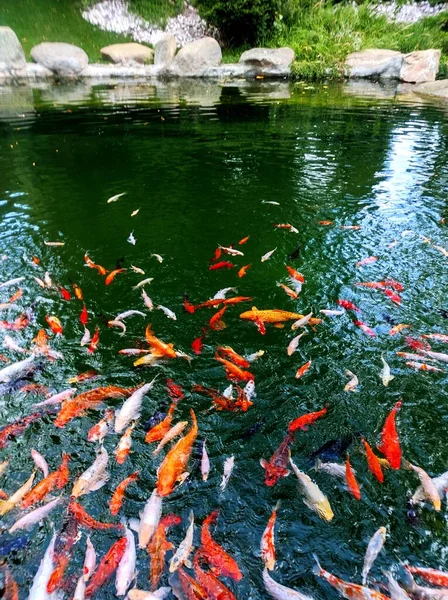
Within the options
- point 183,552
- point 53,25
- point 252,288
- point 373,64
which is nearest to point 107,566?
point 183,552

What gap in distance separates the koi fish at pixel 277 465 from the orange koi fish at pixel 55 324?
8.21 ft

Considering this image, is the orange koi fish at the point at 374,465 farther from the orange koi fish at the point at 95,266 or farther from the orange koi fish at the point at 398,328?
the orange koi fish at the point at 95,266

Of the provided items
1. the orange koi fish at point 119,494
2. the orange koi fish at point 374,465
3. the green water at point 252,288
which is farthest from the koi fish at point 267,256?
the orange koi fish at point 119,494

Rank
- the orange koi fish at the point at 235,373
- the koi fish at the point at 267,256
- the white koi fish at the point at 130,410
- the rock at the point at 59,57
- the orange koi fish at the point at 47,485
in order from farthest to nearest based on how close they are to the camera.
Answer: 1. the rock at the point at 59,57
2. the koi fish at the point at 267,256
3. the orange koi fish at the point at 235,373
4. the white koi fish at the point at 130,410
5. the orange koi fish at the point at 47,485

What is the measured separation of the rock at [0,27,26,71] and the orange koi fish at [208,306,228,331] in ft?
64.8

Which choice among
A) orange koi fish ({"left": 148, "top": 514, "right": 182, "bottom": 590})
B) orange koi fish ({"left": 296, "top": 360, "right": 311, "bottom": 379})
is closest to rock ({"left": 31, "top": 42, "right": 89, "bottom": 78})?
orange koi fish ({"left": 296, "top": 360, "right": 311, "bottom": 379})

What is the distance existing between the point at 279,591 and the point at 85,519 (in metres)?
1.28

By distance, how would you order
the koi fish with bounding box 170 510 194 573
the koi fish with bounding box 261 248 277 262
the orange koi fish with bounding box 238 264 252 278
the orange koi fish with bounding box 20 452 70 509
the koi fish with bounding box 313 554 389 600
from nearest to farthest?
the koi fish with bounding box 313 554 389 600 → the koi fish with bounding box 170 510 194 573 → the orange koi fish with bounding box 20 452 70 509 → the orange koi fish with bounding box 238 264 252 278 → the koi fish with bounding box 261 248 277 262

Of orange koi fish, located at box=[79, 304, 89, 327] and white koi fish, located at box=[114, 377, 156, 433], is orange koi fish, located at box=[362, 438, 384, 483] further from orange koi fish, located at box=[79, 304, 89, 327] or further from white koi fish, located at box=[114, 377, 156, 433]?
orange koi fish, located at box=[79, 304, 89, 327]

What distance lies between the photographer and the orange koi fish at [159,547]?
235 cm

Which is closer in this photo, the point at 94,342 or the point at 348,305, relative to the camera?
the point at 94,342

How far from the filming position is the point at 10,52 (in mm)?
18031

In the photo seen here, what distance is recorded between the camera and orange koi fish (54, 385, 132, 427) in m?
3.29

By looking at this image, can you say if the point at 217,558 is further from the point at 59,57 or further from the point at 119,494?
the point at 59,57
